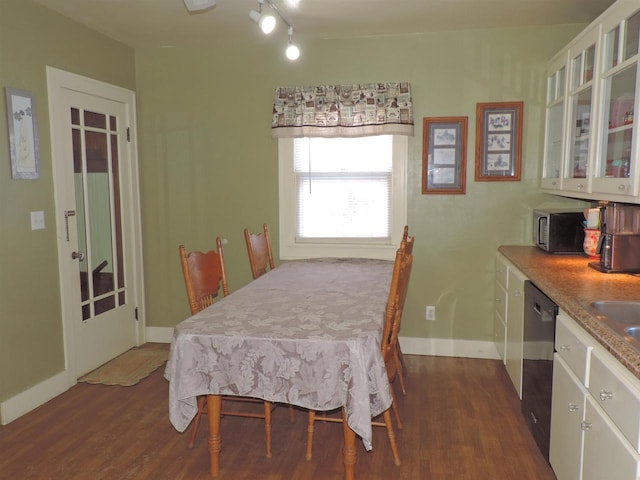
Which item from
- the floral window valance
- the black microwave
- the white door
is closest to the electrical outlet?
the black microwave

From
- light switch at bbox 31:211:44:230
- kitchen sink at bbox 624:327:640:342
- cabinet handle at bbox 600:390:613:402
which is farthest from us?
light switch at bbox 31:211:44:230

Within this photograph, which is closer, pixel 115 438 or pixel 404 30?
pixel 115 438

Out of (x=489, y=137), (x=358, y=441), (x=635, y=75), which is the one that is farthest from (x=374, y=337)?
(x=489, y=137)

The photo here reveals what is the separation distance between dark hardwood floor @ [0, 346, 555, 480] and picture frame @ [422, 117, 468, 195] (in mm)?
1459

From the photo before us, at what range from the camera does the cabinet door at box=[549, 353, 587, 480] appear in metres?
1.96

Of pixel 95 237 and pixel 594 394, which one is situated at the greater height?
pixel 95 237

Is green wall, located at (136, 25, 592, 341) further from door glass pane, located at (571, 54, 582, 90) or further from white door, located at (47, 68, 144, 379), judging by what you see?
door glass pane, located at (571, 54, 582, 90)

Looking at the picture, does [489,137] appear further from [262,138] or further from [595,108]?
[262,138]

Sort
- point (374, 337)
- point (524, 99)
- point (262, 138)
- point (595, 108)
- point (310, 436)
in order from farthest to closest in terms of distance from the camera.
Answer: point (262, 138) < point (524, 99) < point (595, 108) < point (310, 436) < point (374, 337)

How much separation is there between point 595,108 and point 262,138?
2358 millimetres

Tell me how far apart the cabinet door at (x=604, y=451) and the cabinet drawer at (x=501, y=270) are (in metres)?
1.64

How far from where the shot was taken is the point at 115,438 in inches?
113

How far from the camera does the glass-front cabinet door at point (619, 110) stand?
2279mm

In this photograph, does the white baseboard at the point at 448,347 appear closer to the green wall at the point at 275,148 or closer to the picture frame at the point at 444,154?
the green wall at the point at 275,148
